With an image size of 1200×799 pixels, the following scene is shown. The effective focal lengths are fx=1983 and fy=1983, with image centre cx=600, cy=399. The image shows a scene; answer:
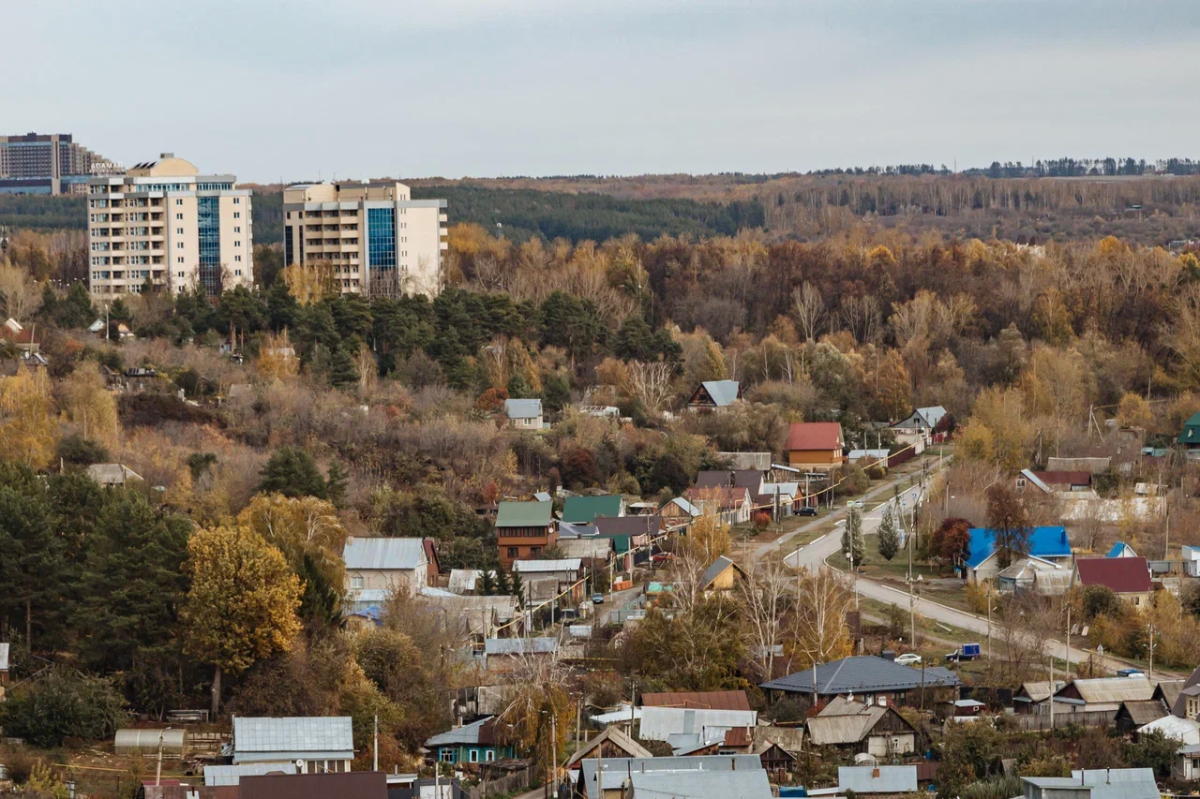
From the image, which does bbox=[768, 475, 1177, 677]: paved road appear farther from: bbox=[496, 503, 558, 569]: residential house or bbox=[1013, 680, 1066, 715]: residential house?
bbox=[496, 503, 558, 569]: residential house

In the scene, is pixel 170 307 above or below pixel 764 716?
above

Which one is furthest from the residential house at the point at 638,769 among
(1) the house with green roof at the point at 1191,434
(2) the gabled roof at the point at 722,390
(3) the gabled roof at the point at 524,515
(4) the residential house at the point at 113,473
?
(2) the gabled roof at the point at 722,390

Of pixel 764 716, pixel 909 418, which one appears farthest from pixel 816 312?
pixel 764 716

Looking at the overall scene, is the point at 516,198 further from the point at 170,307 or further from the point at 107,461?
the point at 107,461

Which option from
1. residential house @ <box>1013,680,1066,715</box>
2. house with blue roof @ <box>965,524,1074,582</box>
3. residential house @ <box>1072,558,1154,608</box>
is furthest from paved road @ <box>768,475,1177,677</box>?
residential house @ <box>1013,680,1066,715</box>

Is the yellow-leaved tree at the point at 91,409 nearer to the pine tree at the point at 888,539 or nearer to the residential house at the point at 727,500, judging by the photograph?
the residential house at the point at 727,500
